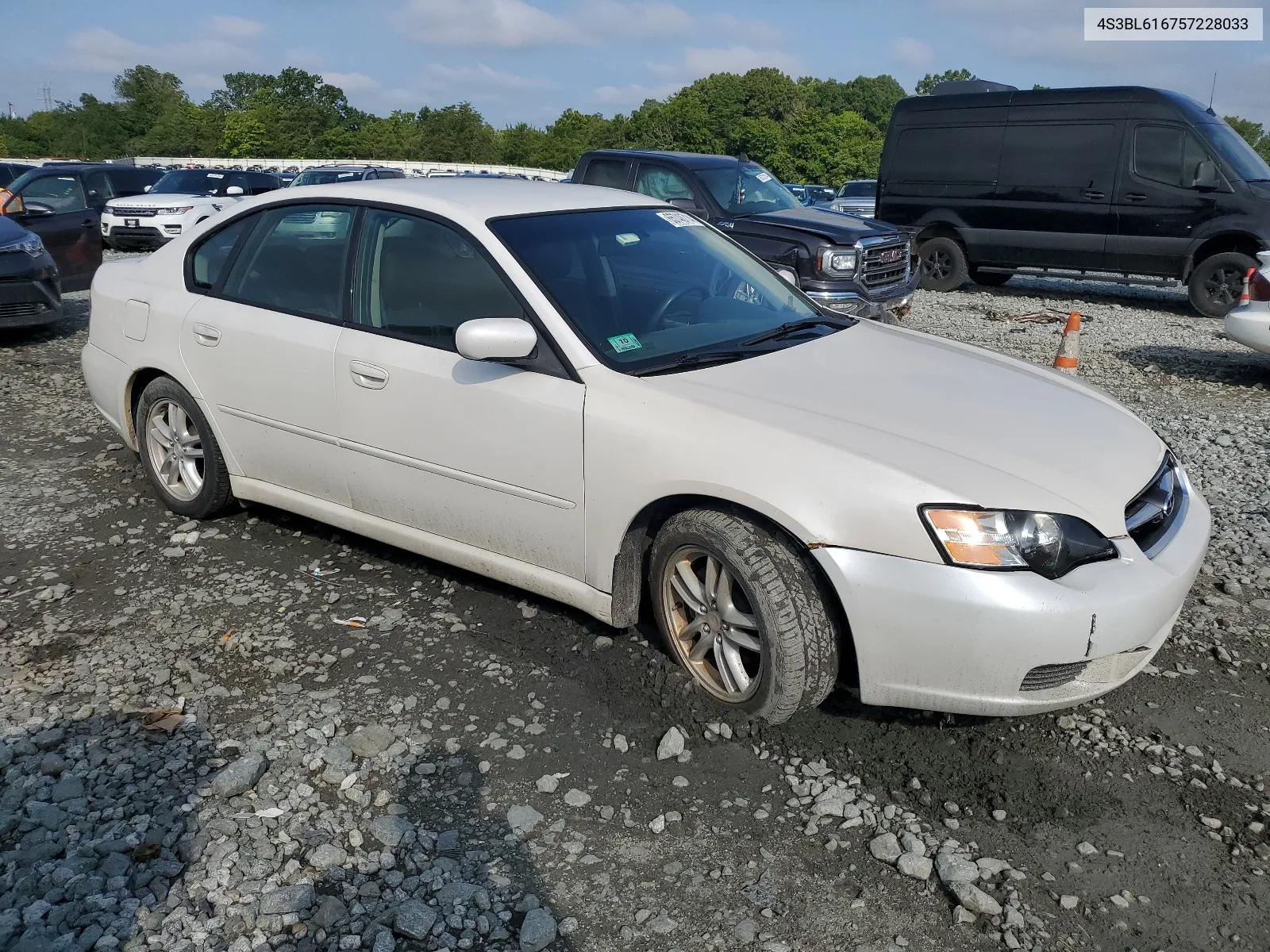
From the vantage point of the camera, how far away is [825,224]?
10000 millimetres

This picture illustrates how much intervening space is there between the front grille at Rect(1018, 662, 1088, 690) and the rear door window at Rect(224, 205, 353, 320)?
9.47 feet

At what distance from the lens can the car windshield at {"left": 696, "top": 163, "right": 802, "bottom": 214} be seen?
10398 mm

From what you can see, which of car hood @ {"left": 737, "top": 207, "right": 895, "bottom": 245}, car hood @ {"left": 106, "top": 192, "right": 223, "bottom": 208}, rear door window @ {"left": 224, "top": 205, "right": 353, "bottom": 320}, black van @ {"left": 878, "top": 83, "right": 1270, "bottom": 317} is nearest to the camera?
rear door window @ {"left": 224, "top": 205, "right": 353, "bottom": 320}

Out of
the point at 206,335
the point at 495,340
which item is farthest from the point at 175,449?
the point at 495,340

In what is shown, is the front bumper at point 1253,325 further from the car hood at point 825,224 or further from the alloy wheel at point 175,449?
the alloy wheel at point 175,449

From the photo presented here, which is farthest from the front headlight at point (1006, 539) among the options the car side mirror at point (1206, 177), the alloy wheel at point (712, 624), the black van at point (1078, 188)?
the car side mirror at point (1206, 177)

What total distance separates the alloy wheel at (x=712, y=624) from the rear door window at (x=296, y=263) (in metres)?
1.84

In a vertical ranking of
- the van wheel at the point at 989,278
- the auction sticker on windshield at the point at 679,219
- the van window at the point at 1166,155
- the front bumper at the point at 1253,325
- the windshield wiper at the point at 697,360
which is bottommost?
the van wheel at the point at 989,278

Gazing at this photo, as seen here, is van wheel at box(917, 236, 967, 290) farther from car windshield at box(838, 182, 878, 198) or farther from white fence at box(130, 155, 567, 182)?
white fence at box(130, 155, 567, 182)

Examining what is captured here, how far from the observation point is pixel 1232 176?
1163cm

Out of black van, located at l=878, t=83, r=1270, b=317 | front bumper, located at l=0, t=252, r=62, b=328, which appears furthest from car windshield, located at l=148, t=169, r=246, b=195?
black van, located at l=878, t=83, r=1270, b=317

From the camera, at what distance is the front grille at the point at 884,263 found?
972cm

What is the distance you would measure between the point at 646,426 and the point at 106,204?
61.2 ft

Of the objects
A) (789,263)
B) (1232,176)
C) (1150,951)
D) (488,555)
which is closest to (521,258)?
(488,555)
